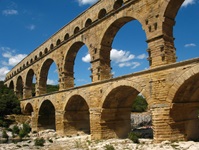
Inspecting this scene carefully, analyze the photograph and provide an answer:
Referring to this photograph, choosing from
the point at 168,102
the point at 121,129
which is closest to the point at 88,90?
the point at 121,129

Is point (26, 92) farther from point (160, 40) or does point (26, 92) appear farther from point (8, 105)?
point (160, 40)

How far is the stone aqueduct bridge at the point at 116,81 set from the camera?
1144 cm

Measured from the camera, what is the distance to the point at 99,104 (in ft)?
51.8

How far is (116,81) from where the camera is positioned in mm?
14273

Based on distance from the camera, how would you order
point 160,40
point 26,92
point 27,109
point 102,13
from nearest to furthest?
point 160,40, point 102,13, point 27,109, point 26,92

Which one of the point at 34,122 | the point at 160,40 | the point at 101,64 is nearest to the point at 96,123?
the point at 101,64

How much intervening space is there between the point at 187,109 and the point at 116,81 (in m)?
4.40

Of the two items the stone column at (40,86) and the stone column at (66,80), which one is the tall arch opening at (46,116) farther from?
the stone column at (66,80)

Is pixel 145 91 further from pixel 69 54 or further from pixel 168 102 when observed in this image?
pixel 69 54

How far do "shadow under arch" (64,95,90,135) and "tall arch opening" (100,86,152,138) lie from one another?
4.64 m

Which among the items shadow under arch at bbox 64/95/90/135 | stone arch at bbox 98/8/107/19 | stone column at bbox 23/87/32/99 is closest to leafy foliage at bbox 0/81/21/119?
stone column at bbox 23/87/32/99

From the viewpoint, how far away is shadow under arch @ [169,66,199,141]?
1108 cm

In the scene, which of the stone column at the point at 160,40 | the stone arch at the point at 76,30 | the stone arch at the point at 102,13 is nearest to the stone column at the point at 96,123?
the stone column at the point at 160,40

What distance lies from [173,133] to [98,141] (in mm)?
5480
